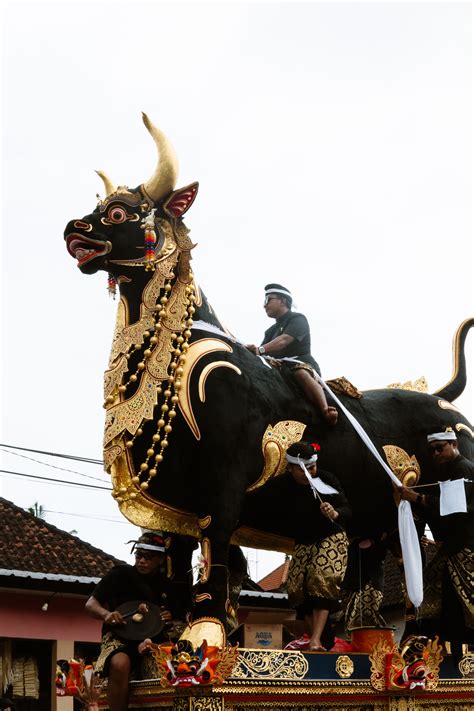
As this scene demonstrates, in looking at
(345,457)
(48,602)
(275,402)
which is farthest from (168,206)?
(48,602)

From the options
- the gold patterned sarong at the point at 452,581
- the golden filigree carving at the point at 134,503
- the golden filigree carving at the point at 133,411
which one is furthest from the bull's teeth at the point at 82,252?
the gold patterned sarong at the point at 452,581

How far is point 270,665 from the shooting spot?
715cm

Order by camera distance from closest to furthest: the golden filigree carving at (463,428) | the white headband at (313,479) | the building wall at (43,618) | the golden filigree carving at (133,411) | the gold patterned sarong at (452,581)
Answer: the golden filigree carving at (133,411), the white headband at (313,479), the gold patterned sarong at (452,581), the golden filigree carving at (463,428), the building wall at (43,618)

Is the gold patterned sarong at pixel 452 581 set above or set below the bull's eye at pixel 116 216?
below

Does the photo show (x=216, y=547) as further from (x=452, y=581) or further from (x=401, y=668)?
(x=452, y=581)

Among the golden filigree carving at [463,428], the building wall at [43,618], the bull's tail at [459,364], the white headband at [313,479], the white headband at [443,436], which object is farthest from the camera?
the building wall at [43,618]

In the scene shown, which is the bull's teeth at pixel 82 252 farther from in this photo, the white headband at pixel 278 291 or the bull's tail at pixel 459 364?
the bull's tail at pixel 459 364

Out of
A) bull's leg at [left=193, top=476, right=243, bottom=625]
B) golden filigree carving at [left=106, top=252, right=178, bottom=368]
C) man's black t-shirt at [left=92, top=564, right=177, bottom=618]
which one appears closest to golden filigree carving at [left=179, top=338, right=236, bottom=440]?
golden filigree carving at [left=106, top=252, right=178, bottom=368]

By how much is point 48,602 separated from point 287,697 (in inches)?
352

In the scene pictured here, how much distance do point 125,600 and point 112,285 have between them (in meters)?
2.30

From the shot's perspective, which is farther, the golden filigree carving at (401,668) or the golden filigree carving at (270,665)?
the golden filigree carving at (401,668)

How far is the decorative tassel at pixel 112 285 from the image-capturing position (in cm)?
788

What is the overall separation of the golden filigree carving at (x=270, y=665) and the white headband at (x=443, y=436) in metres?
2.11

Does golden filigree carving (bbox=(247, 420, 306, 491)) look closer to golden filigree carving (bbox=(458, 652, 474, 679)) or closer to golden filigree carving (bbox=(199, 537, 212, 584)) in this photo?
golden filigree carving (bbox=(199, 537, 212, 584))
